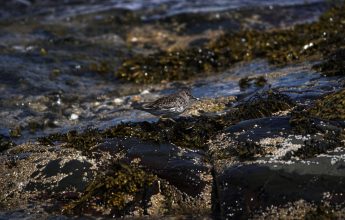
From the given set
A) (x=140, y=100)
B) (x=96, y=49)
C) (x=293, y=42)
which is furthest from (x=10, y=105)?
(x=293, y=42)

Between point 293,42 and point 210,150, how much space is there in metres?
4.70

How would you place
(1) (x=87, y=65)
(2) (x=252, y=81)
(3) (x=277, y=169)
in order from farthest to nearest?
(1) (x=87, y=65)
(2) (x=252, y=81)
(3) (x=277, y=169)

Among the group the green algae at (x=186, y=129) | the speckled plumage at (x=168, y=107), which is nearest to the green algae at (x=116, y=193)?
the green algae at (x=186, y=129)

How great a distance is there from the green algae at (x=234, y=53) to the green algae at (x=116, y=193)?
4.30 metres

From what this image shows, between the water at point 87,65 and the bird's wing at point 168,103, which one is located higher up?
the bird's wing at point 168,103

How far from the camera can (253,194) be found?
4691 mm

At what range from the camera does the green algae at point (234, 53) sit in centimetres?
891

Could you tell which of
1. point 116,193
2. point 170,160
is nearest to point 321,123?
point 170,160

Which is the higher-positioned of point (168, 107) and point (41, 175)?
point (168, 107)

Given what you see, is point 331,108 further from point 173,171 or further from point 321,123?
point 173,171

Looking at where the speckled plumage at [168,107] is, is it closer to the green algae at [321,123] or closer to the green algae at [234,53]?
the green algae at [321,123]

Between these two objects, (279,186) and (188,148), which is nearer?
(279,186)

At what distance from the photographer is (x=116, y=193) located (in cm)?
500

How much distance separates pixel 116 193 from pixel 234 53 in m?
5.21
